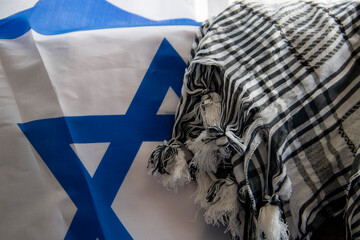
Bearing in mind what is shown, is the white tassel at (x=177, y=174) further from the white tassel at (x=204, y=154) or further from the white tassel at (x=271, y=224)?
the white tassel at (x=271, y=224)

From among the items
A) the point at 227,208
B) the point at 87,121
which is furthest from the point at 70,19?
the point at 227,208

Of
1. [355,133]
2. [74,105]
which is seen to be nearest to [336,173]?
[355,133]

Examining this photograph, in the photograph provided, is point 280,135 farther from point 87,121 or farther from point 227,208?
point 87,121

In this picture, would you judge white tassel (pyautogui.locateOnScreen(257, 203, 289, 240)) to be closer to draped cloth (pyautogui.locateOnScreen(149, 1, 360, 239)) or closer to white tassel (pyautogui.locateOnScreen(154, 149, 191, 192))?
draped cloth (pyautogui.locateOnScreen(149, 1, 360, 239))

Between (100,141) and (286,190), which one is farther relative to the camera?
(100,141)

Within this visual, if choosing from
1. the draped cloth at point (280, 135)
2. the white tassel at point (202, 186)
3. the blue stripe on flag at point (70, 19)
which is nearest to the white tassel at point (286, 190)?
the draped cloth at point (280, 135)

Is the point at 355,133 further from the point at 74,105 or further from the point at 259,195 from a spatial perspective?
the point at 74,105

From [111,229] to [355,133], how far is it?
0.40 metres

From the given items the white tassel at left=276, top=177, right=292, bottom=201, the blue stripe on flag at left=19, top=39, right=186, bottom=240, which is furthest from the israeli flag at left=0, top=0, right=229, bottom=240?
the white tassel at left=276, top=177, right=292, bottom=201

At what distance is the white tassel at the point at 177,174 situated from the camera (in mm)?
480

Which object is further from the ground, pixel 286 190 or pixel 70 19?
pixel 70 19

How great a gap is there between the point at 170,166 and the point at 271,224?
0.18 m

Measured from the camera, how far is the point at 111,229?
0.49 meters

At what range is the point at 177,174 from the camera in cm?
48
